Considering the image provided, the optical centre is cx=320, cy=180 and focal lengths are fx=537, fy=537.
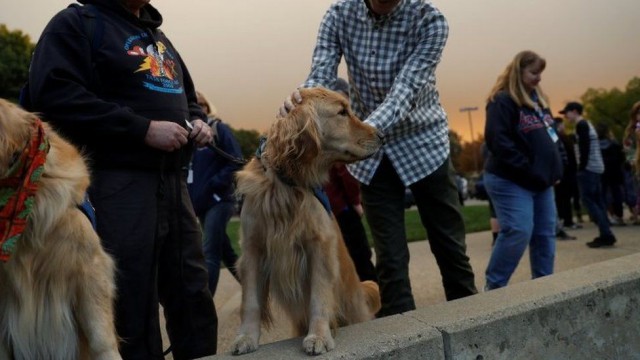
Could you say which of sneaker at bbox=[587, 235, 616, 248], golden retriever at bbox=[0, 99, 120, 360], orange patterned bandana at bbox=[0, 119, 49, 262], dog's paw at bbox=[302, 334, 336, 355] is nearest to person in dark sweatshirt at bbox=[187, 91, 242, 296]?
dog's paw at bbox=[302, 334, 336, 355]

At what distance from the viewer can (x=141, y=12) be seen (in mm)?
2977

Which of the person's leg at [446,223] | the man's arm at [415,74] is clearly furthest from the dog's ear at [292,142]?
the person's leg at [446,223]

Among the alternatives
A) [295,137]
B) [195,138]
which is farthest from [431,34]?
[195,138]

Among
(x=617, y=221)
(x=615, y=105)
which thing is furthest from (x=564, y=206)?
(x=615, y=105)

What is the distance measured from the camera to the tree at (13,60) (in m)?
29.8

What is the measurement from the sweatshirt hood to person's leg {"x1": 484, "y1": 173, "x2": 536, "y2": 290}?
10.6ft

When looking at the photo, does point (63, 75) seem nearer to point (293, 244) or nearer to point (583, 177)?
point (293, 244)

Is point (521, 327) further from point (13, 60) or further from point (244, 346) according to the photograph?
point (13, 60)

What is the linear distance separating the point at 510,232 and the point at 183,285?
2855 millimetres

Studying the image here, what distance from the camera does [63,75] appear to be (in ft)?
8.07

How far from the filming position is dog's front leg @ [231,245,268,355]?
8.33ft

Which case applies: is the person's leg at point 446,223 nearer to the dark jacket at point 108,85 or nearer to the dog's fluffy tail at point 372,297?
the dog's fluffy tail at point 372,297

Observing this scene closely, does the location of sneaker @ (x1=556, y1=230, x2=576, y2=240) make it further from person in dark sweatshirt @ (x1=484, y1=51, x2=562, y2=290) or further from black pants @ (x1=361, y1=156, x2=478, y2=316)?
black pants @ (x1=361, y1=156, x2=478, y2=316)

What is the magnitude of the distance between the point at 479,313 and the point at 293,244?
39.7 inches
